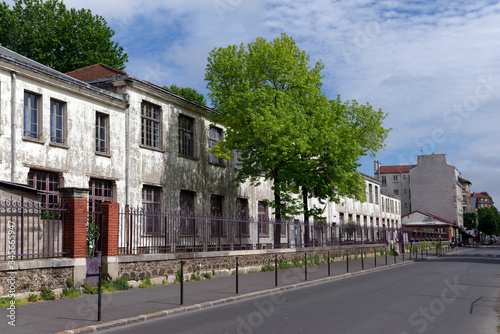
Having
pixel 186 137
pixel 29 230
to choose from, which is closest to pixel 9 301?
pixel 29 230

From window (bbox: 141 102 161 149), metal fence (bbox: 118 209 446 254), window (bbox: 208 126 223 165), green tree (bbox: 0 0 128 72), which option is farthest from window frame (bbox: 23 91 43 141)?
green tree (bbox: 0 0 128 72)

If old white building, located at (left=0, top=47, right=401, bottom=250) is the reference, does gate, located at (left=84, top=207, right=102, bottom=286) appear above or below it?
below

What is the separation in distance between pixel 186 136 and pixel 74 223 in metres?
13.9

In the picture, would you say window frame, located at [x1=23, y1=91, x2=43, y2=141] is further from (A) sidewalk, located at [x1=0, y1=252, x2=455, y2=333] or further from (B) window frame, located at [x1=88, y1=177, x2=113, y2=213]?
(A) sidewalk, located at [x1=0, y1=252, x2=455, y2=333]

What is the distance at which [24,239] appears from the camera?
13.3 m

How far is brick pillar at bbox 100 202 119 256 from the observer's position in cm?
1549

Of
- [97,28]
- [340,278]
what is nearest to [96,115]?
[340,278]

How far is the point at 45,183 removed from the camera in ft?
63.8

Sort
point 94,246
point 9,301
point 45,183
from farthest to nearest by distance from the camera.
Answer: point 45,183
point 94,246
point 9,301

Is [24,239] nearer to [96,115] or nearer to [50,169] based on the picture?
[50,169]

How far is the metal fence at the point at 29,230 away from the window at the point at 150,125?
10398mm

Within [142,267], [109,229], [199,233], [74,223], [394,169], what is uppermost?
[394,169]

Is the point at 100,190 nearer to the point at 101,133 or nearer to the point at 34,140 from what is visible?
the point at 101,133

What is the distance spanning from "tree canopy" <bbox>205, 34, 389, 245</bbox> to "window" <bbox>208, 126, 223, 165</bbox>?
1.50m
